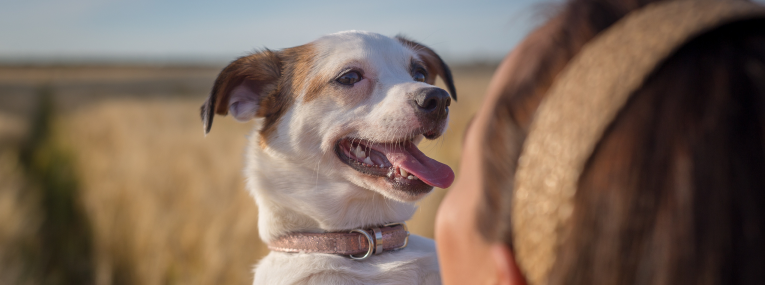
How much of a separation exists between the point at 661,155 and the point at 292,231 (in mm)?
1857

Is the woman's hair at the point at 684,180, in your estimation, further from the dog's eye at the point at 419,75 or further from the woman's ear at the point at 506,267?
the dog's eye at the point at 419,75

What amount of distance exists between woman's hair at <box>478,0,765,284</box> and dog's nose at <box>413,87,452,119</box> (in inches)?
54.7

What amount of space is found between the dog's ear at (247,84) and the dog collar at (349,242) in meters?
0.80

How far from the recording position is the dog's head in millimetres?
2121

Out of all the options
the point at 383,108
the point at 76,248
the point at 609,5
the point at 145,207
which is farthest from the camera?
the point at 76,248

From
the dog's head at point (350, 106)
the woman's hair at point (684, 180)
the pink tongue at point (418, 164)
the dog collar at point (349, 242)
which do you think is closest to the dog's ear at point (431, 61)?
the dog's head at point (350, 106)

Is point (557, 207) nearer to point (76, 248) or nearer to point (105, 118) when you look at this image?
point (76, 248)

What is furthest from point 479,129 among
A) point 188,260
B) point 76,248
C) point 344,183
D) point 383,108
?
point 76,248

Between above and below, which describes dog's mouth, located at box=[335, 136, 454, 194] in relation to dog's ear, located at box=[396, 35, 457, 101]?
below

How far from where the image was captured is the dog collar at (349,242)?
6.95 feet

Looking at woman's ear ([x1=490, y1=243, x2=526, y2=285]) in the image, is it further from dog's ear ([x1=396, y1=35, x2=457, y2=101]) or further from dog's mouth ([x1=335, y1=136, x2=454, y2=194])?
dog's ear ([x1=396, y1=35, x2=457, y2=101])

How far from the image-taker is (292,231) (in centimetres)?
227

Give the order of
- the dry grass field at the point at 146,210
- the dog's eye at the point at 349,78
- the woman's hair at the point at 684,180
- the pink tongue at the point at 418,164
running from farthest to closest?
the dry grass field at the point at 146,210 < the dog's eye at the point at 349,78 < the pink tongue at the point at 418,164 < the woman's hair at the point at 684,180

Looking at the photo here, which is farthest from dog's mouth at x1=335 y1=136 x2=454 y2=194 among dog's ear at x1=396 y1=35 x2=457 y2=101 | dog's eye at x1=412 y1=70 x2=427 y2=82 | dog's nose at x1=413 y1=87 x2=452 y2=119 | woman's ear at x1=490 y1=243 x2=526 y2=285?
woman's ear at x1=490 y1=243 x2=526 y2=285
